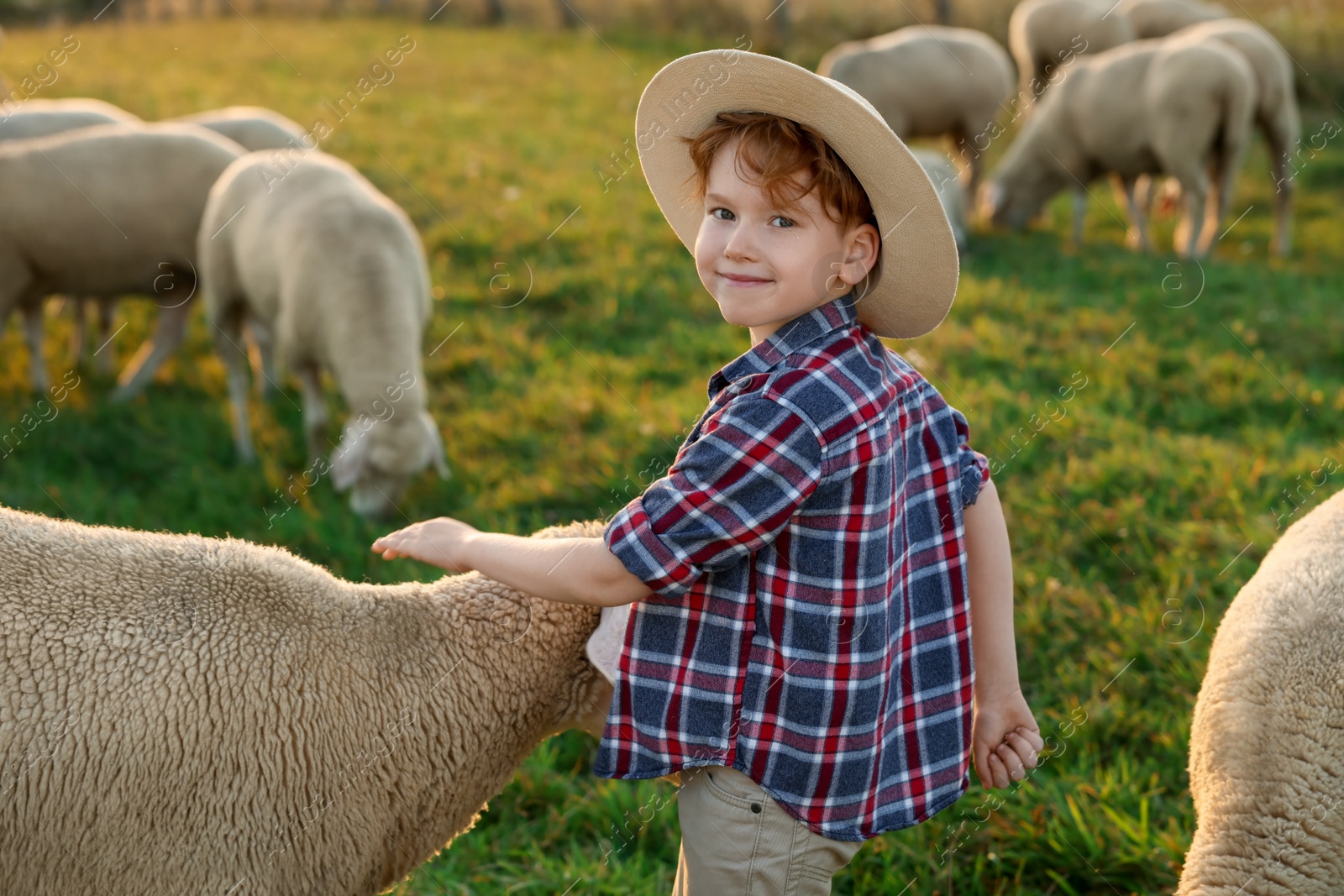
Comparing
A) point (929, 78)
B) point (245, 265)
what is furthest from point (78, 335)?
point (929, 78)

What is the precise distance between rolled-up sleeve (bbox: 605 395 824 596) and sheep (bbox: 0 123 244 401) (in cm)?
535

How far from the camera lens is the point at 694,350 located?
215 inches

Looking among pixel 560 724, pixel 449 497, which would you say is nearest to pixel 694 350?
pixel 449 497

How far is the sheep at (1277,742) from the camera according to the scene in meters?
1.69

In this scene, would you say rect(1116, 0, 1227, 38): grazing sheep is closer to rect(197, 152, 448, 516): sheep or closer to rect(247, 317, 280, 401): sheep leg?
rect(197, 152, 448, 516): sheep

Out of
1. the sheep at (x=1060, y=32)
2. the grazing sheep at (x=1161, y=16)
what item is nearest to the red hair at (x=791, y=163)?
the sheep at (x=1060, y=32)

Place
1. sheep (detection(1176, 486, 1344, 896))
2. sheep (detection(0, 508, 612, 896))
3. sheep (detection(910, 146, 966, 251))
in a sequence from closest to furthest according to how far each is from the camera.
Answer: sheep (detection(0, 508, 612, 896))
sheep (detection(1176, 486, 1344, 896))
sheep (detection(910, 146, 966, 251))

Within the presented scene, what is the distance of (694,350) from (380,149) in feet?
19.8

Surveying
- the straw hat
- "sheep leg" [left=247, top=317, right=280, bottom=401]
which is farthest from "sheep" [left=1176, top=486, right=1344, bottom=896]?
"sheep leg" [left=247, top=317, right=280, bottom=401]

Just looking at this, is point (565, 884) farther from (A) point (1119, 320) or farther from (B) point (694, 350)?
(A) point (1119, 320)

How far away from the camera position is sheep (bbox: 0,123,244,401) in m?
5.62

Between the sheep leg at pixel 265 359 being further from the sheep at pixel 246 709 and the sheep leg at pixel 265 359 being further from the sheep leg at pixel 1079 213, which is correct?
the sheep leg at pixel 1079 213

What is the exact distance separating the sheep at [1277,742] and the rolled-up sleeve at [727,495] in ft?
3.31

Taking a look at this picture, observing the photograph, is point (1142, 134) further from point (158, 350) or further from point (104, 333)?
point (104, 333)
